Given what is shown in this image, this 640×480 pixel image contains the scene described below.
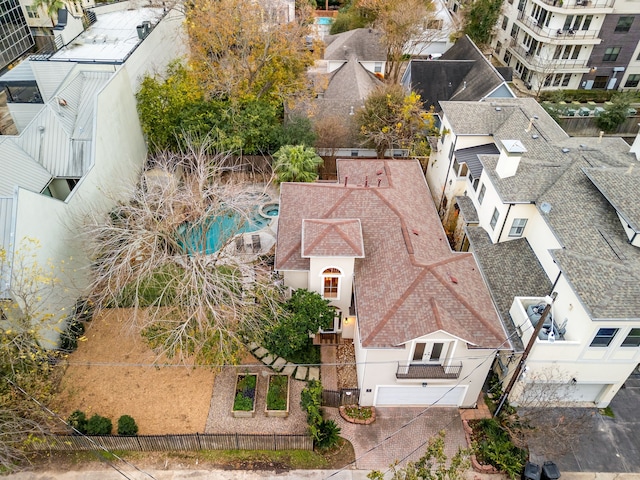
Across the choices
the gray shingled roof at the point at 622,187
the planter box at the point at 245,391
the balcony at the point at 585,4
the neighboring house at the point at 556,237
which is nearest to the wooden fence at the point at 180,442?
the planter box at the point at 245,391

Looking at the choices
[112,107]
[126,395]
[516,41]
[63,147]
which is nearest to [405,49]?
[516,41]

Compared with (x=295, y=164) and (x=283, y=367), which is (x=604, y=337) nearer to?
(x=283, y=367)

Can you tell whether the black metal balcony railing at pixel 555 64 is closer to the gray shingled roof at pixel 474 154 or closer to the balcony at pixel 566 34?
the balcony at pixel 566 34

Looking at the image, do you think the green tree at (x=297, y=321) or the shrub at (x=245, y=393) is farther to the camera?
the shrub at (x=245, y=393)

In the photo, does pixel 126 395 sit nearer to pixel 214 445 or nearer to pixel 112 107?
pixel 214 445

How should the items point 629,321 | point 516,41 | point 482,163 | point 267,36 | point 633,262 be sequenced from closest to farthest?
point 629,321 < point 633,262 < point 482,163 < point 267,36 < point 516,41

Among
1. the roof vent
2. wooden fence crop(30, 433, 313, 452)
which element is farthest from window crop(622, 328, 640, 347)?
wooden fence crop(30, 433, 313, 452)
